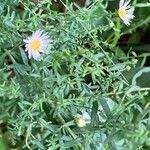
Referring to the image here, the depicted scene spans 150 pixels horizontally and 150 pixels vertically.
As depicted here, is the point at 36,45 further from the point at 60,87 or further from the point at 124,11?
the point at 124,11

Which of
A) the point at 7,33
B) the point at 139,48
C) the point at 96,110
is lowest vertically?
the point at 139,48

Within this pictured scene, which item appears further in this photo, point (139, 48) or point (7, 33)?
point (139, 48)

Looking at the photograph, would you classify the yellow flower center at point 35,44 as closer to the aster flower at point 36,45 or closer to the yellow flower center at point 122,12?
the aster flower at point 36,45

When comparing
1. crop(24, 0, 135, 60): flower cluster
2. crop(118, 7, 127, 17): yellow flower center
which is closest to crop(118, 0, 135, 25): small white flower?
crop(118, 7, 127, 17): yellow flower center

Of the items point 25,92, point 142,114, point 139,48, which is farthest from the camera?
point 139,48

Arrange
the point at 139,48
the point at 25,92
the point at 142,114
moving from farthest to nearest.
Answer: the point at 139,48 < the point at 25,92 < the point at 142,114

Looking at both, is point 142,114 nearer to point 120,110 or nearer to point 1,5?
point 120,110

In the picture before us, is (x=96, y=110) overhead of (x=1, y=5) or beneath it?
beneath

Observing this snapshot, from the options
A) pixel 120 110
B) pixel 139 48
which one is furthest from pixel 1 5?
pixel 139 48

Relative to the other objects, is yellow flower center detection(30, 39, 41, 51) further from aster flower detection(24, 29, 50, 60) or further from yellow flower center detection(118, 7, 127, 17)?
yellow flower center detection(118, 7, 127, 17)
